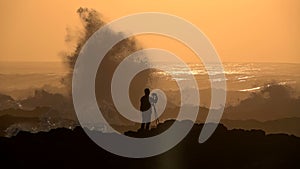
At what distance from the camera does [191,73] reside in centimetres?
226

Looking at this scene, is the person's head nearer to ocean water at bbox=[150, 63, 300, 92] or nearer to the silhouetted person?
the silhouetted person

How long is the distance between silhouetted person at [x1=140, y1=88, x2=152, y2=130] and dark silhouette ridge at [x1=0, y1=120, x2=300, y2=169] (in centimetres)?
4

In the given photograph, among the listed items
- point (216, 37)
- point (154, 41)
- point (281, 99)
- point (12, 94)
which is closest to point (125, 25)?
point (154, 41)

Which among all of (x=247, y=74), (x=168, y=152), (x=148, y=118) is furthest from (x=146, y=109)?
(x=247, y=74)

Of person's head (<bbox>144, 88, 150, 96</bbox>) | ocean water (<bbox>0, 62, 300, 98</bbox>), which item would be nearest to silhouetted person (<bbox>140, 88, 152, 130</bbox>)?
person's head (<bbox>144, 88, 150, 96</bbox>)

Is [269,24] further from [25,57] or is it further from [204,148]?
[25,57]

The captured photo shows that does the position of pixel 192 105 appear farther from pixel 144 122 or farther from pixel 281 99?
pixel 281 99

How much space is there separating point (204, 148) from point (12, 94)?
0.87 metres

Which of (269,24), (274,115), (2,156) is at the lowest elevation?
(2,156)

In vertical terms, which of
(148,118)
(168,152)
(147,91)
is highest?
(147,91)

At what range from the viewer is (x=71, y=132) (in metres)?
2.25

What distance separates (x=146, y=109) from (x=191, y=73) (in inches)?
9.9

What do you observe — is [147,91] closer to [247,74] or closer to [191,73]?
[191,73]

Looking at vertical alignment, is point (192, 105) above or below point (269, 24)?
below
